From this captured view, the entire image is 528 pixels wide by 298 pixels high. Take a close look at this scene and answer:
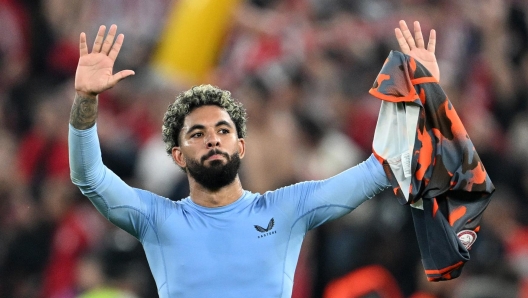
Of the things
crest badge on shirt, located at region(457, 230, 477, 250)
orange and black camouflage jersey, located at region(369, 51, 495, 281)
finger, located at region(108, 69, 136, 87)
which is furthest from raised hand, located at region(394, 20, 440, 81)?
finger, located at region(108, 69, 136, 87)

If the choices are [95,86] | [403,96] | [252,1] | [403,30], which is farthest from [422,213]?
[252,1]

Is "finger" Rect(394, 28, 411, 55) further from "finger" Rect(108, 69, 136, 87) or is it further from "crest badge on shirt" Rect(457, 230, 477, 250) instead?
"finger" Rect(108, 69, 136, 87)

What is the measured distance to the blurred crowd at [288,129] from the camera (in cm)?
632

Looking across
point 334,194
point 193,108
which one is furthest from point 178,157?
point 334,194

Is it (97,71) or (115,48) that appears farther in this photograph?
(115,48)

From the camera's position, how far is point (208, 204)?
13.5 ft

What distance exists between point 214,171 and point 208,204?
0.18 metres

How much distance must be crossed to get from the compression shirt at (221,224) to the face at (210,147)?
14cm

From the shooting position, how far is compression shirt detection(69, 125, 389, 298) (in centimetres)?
387

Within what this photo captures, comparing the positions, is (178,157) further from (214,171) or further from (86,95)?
(86,95)

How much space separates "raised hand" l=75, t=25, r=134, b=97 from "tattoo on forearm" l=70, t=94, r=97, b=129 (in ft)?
0.09

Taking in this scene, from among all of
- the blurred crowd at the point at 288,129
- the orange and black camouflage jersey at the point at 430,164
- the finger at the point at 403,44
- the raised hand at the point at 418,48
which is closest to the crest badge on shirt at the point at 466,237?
the orange and black camouflage jersey at the point at 430,164

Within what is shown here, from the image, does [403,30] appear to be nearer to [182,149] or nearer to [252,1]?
[182,149]

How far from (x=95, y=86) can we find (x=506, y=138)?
415cm
